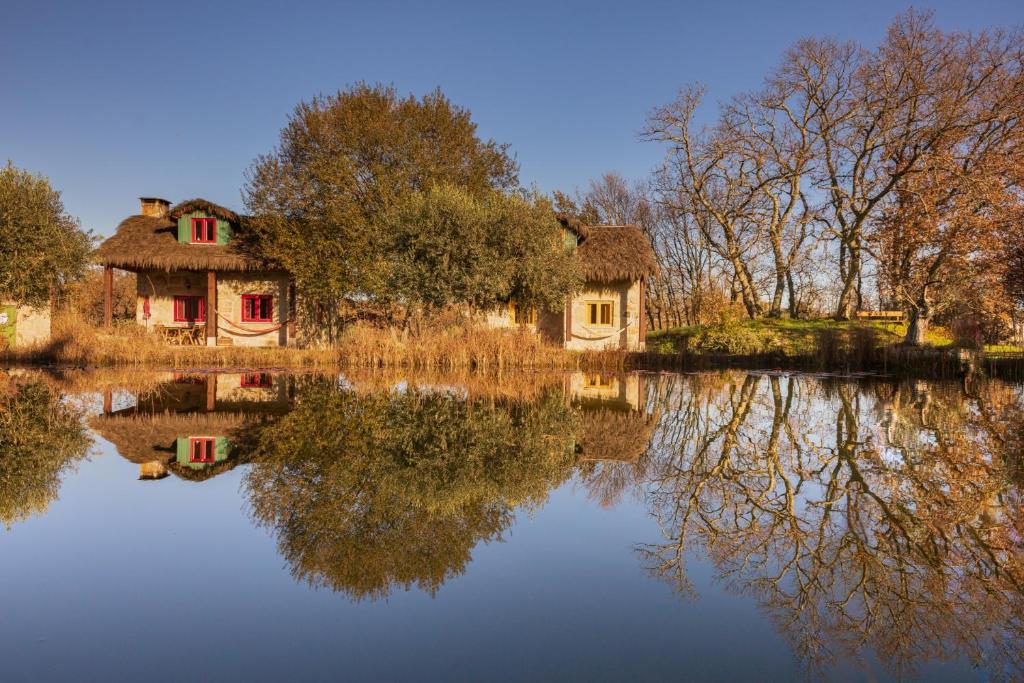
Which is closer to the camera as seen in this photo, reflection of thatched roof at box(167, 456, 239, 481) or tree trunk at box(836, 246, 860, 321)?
reflection of thatched roof at box(167, 456, 239, 481)

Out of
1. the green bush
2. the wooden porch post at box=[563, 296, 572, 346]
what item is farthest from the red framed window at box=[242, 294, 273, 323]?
the green bush

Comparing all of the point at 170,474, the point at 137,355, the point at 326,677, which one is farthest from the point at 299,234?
the point at 326,677

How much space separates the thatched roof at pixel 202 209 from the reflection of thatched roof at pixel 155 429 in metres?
17.7

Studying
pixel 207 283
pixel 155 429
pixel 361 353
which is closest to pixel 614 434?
pixel 155 429

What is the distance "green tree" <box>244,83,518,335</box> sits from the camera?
2347 cm

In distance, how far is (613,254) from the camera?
2506cm

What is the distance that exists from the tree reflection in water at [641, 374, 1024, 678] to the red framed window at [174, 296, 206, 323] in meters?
22.5

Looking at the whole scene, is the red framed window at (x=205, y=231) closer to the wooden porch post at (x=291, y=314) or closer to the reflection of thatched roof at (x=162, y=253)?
the reflection of thatched roof at (x=162, y=253)

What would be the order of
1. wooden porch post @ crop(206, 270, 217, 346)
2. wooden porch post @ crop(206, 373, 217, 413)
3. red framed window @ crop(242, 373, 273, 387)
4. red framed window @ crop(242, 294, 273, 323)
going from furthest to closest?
red framed window @ crop(242, 294, 273, 323) → wooden porch post @ crop(206, 270, 217, 346) → red framed window @ crop(242, 373, 273, 387) → wooden porch post @ crop(206, 373, 217, 413)

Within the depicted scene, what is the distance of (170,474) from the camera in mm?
5578

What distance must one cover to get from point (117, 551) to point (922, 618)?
157 inches

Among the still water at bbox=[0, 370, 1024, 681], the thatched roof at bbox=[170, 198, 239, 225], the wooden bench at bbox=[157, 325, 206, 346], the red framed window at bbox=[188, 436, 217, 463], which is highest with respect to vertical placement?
the thatched roof at bbox=[170, 198, 239, 225]

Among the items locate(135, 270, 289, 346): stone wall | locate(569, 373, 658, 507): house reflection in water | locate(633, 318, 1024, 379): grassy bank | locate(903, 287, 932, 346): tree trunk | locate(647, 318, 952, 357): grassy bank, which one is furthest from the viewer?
locate(135, 270, 289, 346): stone wall

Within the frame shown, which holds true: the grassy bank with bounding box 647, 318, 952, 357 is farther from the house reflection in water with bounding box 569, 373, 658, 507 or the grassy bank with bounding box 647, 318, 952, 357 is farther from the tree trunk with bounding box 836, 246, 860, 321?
the house reflection in water with bounding box 569, 373, 658, 507
